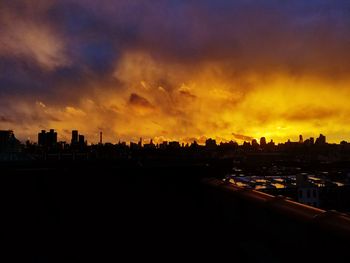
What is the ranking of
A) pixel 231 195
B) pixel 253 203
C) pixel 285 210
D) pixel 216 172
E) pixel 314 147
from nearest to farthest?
pixel 285 210 → pixel 253 203 → pixel 231 195 → pixel 216 172 → pixel 314 147

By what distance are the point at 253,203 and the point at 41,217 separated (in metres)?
4.24

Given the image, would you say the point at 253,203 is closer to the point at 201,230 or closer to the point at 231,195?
the point at 231,195

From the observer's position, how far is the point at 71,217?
6.93m

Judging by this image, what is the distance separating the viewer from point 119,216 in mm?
7195

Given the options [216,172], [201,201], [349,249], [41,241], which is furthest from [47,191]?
[349,249]

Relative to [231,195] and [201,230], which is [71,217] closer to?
[201,230]

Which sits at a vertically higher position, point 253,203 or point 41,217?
point 253,203

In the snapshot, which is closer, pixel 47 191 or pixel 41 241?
pixel 41 241

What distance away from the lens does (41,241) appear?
21.4 ft

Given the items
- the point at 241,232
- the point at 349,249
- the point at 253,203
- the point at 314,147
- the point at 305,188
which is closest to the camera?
the point at 349,249

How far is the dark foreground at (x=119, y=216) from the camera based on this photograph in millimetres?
6305

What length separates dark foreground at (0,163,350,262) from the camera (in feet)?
20.7

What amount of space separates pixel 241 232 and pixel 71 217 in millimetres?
3470

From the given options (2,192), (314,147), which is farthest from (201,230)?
(314,147)
